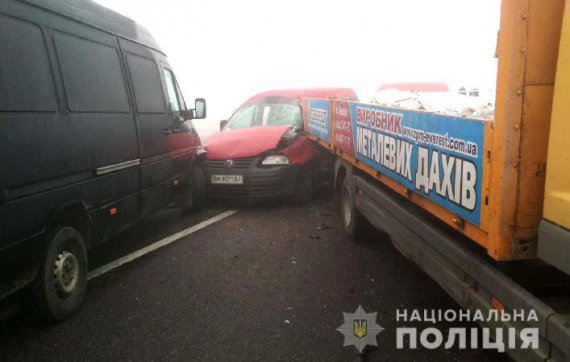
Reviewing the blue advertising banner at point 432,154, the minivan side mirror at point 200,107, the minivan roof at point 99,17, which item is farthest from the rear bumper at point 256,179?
the blue advertising banner at point 432,154

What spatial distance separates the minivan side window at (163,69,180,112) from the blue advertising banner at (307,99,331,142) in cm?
197

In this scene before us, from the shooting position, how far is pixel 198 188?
691 centimetres

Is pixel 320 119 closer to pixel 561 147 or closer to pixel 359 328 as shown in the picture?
pixel 359 328

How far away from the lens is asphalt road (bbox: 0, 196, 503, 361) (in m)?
3.23

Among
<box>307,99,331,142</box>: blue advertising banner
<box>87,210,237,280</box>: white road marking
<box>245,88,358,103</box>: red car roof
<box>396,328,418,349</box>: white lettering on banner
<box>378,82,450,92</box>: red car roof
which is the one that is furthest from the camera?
<box>378,82,450,92</box>: red car roof

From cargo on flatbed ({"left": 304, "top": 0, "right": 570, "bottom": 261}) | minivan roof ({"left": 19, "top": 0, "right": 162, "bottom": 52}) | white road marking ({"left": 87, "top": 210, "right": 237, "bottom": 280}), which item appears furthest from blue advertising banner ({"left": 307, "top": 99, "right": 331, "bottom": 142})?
cargo on flatbed ({"left": 304, "top": 0, "right": 570, "bottom": 261})

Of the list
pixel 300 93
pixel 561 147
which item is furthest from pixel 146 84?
pixel 561 147

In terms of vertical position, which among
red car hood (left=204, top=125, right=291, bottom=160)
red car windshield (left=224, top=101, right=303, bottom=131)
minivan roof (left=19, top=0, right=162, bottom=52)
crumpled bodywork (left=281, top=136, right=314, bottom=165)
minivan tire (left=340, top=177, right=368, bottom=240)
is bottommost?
minivan tire (left=340, top=177, right=368, bottom=240)

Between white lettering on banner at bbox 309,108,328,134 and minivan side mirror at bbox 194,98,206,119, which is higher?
minivan side mirror at bbox 194,98,206,119

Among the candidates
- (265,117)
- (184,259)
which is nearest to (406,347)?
(184,259)

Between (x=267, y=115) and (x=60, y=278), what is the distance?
529 cm

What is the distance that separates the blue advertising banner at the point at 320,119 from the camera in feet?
20.7

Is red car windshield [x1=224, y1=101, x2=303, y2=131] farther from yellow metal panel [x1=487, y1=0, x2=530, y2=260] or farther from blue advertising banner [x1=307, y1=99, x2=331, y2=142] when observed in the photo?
yellow metal panel [x1=487, y1=0, x2=530, y2=260]

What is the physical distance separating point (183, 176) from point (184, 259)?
1702 millimetres
